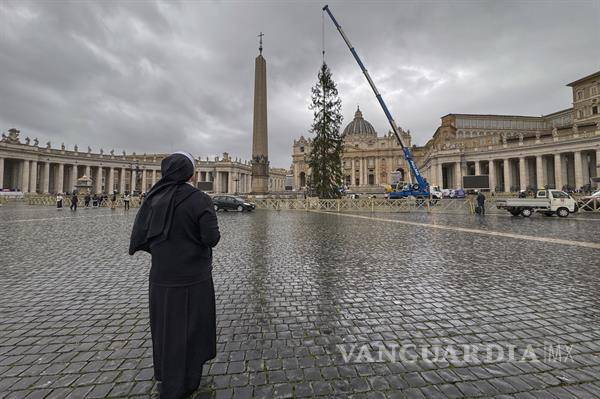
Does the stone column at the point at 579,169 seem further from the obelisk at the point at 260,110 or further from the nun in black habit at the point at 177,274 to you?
the nun in black habit at the point at 177,274

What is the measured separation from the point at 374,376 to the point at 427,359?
0.59 metres

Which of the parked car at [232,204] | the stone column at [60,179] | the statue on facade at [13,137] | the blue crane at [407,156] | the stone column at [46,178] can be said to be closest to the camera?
the parked car at [232,204]

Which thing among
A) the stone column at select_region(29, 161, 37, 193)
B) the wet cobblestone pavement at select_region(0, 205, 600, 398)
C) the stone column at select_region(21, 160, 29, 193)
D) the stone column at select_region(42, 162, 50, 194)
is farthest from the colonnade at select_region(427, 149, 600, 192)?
the stone column at select_region(21, 160, 29, 193)

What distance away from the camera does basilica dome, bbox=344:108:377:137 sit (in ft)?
349

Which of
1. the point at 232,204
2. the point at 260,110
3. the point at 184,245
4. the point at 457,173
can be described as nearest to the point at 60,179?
the point at 232,204

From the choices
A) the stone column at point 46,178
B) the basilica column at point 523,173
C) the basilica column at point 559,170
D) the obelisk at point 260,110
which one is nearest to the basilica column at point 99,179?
the stone column at point 46,178

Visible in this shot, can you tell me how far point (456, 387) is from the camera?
7.18 ft

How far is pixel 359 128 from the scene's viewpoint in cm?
10844

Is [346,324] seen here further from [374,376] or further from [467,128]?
[467,128]

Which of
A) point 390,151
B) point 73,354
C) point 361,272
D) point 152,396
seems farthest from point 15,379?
point 390,151

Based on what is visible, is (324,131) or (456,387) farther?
(324,131)

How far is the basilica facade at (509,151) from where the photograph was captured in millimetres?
45219

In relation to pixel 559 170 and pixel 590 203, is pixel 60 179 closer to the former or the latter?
pixel 590 203

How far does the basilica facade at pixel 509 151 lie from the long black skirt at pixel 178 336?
112 ft
